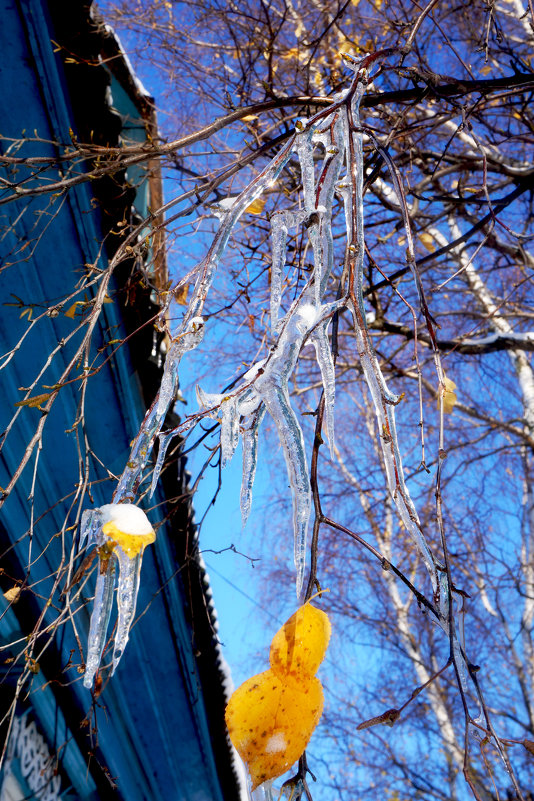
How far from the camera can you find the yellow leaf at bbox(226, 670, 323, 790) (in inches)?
44.4

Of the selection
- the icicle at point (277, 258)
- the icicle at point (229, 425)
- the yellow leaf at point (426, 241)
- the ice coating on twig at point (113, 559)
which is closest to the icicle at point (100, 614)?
the ice coating on twig at point (113, 559)

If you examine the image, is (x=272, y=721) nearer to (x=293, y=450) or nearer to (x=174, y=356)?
(x=293, y=450)

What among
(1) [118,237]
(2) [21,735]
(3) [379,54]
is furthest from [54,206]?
(2) [21,735]

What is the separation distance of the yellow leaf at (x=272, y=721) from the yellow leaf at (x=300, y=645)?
0.02 m

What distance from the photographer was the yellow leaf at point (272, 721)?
44.4 inches

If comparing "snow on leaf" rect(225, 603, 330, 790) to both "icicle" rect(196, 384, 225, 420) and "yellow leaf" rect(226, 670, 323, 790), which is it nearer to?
"yellow leaf" rect(226, 670, 323, 790)

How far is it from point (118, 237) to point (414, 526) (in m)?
1.51

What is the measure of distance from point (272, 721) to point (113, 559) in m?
0.44

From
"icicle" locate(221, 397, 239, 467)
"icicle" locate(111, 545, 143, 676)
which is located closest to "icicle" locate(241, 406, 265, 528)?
"icicle" locate(221, 397, 239, 467)

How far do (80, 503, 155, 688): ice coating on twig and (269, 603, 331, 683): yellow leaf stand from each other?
1.04 ft

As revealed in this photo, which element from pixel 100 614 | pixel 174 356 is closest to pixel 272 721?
pixel 100 614

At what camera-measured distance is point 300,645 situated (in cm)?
120

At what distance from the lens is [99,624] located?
1267 mm

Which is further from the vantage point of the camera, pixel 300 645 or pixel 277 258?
pixel 277 258
